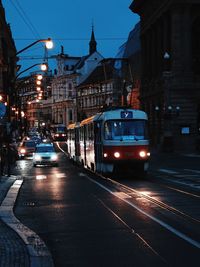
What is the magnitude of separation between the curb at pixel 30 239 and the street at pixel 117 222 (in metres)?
0.17

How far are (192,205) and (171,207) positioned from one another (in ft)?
2.46

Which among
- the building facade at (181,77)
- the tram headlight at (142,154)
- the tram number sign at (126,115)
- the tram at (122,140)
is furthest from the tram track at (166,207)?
the building facade at (181,77)

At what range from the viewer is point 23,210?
16641mm

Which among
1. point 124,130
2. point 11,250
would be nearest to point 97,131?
point 124,130

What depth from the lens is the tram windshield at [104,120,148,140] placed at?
27.4 m

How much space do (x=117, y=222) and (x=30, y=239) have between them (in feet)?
9.02

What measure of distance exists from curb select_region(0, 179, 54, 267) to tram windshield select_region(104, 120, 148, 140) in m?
9.84

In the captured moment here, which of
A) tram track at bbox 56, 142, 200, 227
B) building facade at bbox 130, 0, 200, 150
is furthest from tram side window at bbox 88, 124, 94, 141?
building facade at bbox 130, 0, 200, 150

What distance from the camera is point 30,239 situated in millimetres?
11406

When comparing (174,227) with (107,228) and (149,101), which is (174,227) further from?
(149,101)

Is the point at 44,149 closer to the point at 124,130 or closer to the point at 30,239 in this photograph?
the point at 124,130

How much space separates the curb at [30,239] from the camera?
927 cm

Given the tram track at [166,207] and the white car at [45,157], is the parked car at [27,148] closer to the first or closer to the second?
the white car at [45,157]

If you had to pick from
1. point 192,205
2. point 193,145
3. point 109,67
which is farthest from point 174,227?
point 109,67
